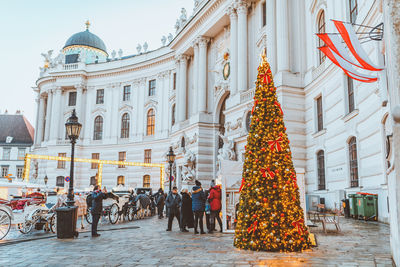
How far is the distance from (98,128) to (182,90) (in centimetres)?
1546

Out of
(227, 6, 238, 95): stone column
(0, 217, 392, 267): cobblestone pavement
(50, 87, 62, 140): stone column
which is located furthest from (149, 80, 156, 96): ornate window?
(0, 217, 392, 267): cobblestone pavement

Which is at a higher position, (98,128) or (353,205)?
(98,128)

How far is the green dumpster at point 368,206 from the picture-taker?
13094 mm

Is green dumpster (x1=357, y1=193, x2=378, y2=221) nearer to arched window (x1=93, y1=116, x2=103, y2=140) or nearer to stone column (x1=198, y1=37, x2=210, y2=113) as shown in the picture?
stone column (x1=198, y1=37, x2=210, y2=113)

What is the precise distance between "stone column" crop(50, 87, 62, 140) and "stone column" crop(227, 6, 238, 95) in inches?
1115

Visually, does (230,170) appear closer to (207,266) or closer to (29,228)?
(207,266)

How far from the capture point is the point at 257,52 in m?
26.4

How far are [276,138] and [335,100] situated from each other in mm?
10318

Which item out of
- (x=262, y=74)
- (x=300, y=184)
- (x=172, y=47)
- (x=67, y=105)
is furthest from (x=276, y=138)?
(x=67, y=105)

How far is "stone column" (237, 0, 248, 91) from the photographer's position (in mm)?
25766

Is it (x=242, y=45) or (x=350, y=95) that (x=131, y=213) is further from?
(x=242, y=45)

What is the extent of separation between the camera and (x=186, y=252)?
812 centimetres

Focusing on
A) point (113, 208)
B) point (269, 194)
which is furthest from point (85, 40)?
point (269, 194)

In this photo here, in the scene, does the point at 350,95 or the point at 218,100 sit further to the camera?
the point at 218,100
